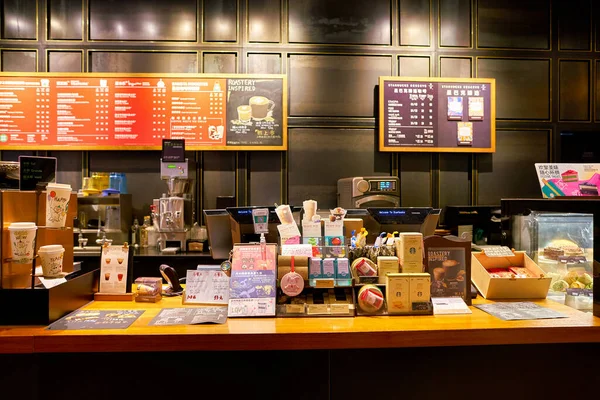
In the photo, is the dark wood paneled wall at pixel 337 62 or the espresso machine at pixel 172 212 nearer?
the espresso machine at pixel 172 212

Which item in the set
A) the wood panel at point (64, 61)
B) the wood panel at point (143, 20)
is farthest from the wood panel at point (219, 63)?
the wood panel at point (64, 61)

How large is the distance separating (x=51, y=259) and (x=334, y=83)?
10.4 ft

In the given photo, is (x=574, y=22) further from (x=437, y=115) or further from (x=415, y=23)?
(x=437, y=115)

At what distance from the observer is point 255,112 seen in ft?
13.5

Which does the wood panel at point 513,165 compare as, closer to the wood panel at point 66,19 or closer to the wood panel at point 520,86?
the wood panel at point 520,86

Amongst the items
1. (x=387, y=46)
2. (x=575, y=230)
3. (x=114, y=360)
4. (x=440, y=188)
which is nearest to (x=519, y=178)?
(x=440, y=188)

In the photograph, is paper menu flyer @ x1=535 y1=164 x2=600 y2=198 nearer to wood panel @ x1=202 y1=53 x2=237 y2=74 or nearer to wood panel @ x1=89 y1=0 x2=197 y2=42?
wood panel @ x1=202 y1=53 x2=237 y2=74

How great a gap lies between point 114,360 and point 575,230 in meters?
2.21

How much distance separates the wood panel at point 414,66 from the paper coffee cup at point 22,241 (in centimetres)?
360

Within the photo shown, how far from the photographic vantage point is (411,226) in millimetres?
2123

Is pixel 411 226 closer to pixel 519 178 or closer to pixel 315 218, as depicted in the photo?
pixel 315 218

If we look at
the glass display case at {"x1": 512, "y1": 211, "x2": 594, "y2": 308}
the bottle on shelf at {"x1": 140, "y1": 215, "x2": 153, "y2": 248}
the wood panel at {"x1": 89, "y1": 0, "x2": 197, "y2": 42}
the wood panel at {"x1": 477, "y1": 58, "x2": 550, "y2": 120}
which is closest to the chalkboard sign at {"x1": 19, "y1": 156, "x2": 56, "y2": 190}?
the bottle on shelf at {"x1": 140, "y1": 215, "x2": 153, "y2": 248}

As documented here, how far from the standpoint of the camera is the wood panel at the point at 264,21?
4.18m

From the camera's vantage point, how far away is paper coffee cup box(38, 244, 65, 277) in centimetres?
169
